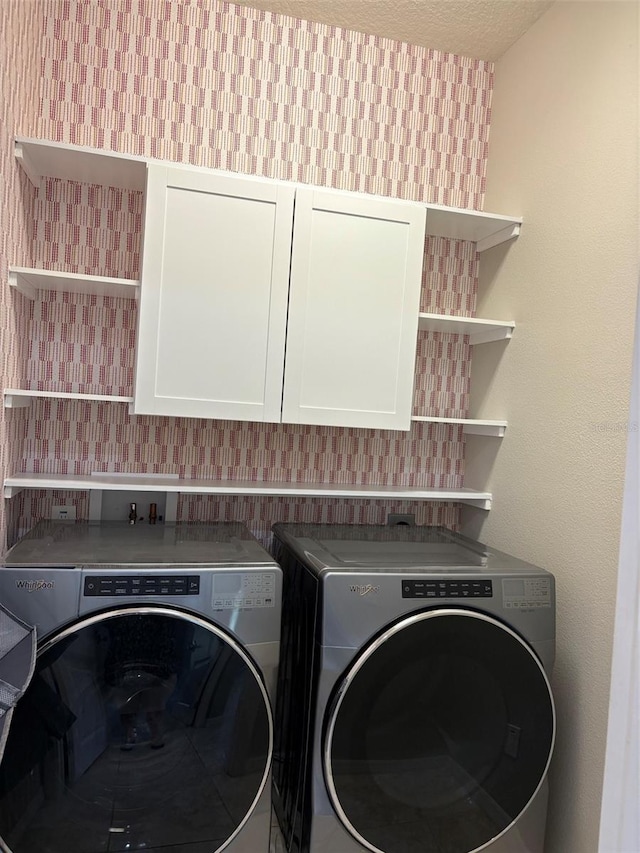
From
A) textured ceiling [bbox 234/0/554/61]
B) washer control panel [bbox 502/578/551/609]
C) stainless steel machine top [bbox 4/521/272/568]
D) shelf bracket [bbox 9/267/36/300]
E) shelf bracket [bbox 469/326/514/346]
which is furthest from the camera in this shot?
shelf bracket [bbox 469/326/514/346]

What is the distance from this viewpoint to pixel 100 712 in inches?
58.7

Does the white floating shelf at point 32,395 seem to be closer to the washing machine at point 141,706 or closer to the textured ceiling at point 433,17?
the washing machine at point 141,706

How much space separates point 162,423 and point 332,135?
1174mm

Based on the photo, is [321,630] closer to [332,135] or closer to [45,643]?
[45,643]

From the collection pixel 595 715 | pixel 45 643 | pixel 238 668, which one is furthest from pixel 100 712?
pixel 595 715

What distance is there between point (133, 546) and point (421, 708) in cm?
85

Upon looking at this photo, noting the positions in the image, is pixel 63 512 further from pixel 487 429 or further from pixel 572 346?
pixel 572 346

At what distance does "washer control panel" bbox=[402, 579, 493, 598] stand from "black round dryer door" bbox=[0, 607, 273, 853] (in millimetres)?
432

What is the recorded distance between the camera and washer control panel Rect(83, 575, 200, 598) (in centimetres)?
152

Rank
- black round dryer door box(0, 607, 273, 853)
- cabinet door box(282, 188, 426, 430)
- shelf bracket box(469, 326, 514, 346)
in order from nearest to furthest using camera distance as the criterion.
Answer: black round dryer door box(0, 607, 273, 853) < cabinet door box(282, 188, 426, 430) < shelf bracket box(469, 326, 514, 346)

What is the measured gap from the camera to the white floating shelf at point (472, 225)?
2.16m

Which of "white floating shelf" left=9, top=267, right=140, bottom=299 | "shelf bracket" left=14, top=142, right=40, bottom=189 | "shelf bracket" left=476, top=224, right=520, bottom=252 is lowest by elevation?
"white floating shelf" left=9, top=267, right=140, bottom=299

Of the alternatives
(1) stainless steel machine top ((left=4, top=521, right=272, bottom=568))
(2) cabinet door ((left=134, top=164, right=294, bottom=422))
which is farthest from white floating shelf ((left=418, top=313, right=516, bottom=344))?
(1) stainless steel machine top ((left=4, top=521, right=272, bottom=568))

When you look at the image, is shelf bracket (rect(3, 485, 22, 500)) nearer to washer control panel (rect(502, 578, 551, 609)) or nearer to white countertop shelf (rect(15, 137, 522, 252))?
white countertop shelf (rect(15, 137, 522, 252))
